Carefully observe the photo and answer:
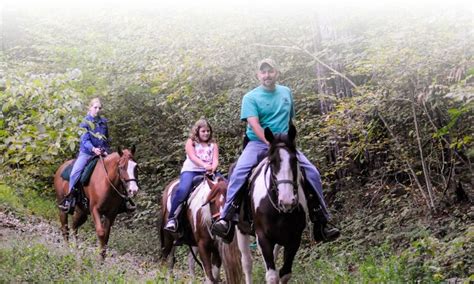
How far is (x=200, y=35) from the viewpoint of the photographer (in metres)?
13.3

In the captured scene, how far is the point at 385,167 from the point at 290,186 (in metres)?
5.25

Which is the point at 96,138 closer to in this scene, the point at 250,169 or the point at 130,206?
the point at 130,206

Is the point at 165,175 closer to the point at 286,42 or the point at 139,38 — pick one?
the point at 139,38

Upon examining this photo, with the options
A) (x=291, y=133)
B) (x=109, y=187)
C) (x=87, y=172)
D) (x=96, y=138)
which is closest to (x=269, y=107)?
(x=291, y=133)

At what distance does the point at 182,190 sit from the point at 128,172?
1852mm

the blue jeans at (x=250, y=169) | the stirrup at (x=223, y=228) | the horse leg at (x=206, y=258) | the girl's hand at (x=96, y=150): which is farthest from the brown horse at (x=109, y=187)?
the blue jeans at (x=250, y=169)

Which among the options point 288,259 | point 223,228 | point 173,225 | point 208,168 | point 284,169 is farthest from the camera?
point 173,225

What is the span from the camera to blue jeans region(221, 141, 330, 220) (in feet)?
22.5

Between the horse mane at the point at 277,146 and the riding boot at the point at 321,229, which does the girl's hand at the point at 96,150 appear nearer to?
the riding boot at the point at 321,229

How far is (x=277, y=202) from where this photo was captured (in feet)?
20.9

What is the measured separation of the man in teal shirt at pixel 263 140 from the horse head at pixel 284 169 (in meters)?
0.49

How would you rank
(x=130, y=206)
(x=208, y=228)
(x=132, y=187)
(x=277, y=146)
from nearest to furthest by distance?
1. (x=277, y=146)
2. (x=208, y=228)
3. (x=132, y=187)
4. (x=130, y=206)

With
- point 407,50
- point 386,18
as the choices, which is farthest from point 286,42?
point 407,50

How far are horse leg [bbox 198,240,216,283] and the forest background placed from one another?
136cm
